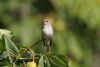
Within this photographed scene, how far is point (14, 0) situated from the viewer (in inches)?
243

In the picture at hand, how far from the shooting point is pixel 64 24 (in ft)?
20.3

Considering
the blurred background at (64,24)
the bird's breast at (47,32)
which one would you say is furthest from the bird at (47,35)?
the blurred background at (64,24)

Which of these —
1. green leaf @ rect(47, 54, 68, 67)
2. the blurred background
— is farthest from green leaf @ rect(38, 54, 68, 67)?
the blurred background

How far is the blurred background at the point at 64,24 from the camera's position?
5445 mm

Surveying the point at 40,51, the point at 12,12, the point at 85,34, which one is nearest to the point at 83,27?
the point at 85,34

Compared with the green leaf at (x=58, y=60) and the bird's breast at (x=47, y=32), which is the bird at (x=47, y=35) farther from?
the green leaf at (x=58, y=60)

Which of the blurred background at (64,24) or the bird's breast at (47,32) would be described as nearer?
the bird's breast at (47,32)

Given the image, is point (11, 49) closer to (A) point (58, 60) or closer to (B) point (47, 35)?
(A) point (58, 60)

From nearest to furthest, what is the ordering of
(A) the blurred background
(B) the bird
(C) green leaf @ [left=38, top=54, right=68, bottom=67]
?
(C) green leaf @ [left=38, top=54, right=68, bottom=67], (B) the bird, (A) the blurred background

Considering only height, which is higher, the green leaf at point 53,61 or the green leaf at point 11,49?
the green leaf at point 11,49

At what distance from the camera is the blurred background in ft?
17.9

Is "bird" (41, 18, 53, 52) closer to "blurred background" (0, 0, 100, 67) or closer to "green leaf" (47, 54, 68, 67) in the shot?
"green leaf" (47, 54, 68, 67)

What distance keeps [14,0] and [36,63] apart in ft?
14.1

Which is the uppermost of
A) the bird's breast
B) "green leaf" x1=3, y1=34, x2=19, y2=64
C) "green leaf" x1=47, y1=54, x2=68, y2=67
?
the bird's breast
